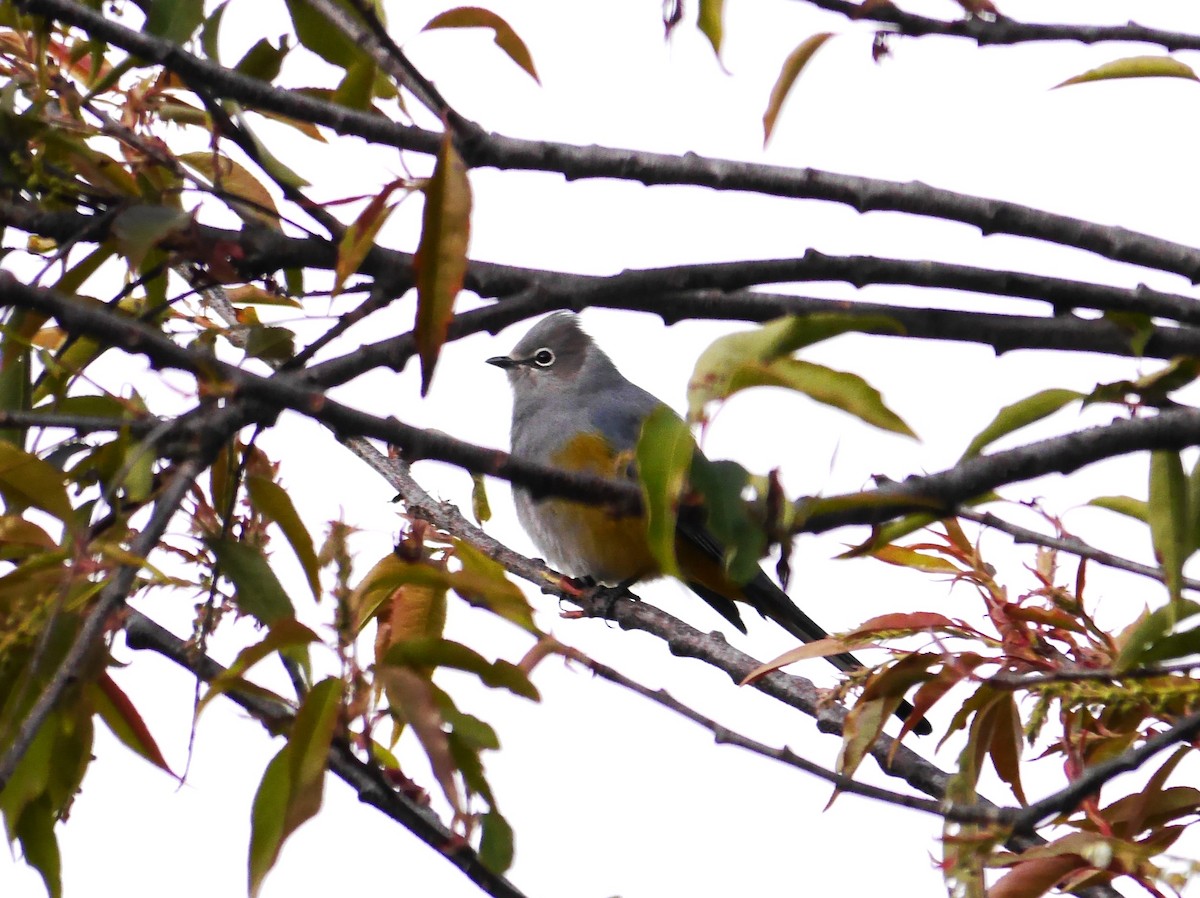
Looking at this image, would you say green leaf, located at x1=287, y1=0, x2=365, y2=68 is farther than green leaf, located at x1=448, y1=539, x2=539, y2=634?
Yes

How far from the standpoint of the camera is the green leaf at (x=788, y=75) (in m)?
2.41

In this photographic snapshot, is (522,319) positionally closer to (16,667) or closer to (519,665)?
(519,665)

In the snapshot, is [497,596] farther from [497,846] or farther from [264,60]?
[264,60]

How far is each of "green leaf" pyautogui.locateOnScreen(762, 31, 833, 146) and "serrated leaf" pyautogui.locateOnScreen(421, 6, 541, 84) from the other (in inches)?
Result: 17.1

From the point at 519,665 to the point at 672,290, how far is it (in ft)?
2.30

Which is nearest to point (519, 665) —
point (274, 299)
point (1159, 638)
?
point (1159, 638)

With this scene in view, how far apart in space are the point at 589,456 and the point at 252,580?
5255mm

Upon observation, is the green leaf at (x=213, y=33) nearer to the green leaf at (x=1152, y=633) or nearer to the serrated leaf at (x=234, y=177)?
the serrated leaf at (x=234, y=177)

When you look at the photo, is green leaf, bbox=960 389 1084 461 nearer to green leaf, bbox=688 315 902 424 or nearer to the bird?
green leaf, bbox=688 315 902 424

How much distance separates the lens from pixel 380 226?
2.04m

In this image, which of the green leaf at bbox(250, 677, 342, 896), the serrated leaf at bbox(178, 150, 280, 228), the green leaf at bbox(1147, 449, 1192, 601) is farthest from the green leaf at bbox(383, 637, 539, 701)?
the serrated leaf at bbox(178, 150, 280, 228)

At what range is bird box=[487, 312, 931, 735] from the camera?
679 centimetres

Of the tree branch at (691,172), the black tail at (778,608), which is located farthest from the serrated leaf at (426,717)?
the black tail at (778,608)

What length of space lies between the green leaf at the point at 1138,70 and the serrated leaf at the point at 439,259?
46.0 inches
